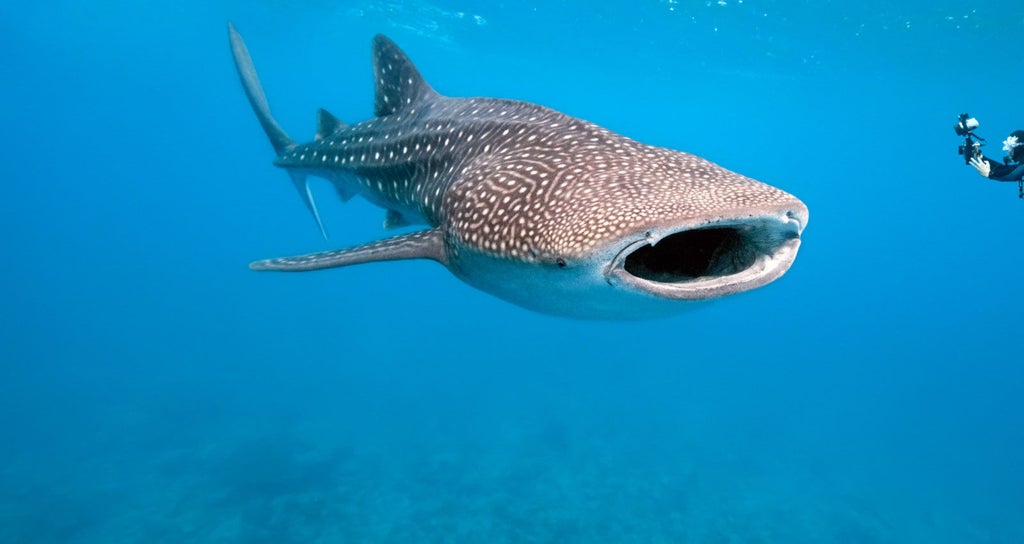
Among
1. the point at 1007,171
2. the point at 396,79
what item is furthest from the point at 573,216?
the point at 1007,171

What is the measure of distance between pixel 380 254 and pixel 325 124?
15.3ft

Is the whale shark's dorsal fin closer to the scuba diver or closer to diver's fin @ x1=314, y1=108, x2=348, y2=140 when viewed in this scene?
diver's fin @ x1=314, y1=108, x2=348, y2=140

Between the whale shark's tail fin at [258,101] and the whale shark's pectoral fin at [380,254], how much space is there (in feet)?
13.5

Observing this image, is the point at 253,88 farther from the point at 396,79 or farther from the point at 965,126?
the point at 965,126

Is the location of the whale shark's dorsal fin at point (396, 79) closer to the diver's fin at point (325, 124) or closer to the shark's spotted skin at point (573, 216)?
the shark's spotted skin at point (573, 216)

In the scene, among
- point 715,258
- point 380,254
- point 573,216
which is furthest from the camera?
point 380,254

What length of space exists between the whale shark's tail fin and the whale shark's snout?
254 inches

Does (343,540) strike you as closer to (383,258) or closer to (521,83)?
(383,258)

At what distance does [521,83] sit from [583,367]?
125ft

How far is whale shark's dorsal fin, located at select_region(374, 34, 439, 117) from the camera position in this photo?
6398mm

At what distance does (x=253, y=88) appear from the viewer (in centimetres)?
805

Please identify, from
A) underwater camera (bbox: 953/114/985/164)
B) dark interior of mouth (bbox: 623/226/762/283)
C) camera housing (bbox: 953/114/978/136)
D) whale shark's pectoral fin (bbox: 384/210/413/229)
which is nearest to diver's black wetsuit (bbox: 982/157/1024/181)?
underwater camera (bbox: 953/114/985/164)

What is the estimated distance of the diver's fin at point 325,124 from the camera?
7922 mm

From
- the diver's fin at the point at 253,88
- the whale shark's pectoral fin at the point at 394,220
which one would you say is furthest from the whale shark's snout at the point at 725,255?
the diver's fin at the point at 253,88
